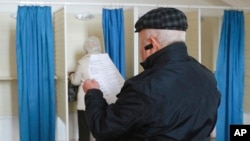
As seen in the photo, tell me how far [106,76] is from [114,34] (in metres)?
1.83

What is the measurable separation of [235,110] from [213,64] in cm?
90

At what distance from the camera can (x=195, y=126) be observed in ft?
4.31

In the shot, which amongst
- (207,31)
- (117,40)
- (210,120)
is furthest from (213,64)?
(210,120)

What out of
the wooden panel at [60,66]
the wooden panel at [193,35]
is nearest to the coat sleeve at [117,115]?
the wooden panel at [60,66]

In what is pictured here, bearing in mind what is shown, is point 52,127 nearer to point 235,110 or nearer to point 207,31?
point 235,110

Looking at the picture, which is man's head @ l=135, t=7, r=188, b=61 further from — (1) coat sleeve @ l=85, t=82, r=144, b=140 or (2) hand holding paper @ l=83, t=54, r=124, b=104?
(2) hand holding paper @ l=83, t=54, r=124, b=104

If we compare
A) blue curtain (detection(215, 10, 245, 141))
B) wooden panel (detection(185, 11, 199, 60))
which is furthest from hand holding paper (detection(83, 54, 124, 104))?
blue curtain (detection(215, 10, 245, 141))

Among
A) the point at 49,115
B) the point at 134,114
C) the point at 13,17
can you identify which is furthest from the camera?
the point at 13,17

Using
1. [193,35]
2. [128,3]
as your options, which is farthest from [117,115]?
[128,3]

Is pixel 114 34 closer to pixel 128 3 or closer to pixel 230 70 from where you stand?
pixel 128 3

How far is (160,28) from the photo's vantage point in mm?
1299

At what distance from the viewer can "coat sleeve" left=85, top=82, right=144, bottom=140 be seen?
1.24m

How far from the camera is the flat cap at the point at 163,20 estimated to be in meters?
1.30

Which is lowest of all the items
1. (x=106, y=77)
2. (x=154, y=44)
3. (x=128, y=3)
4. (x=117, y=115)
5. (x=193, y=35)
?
(x=117, y=115)
